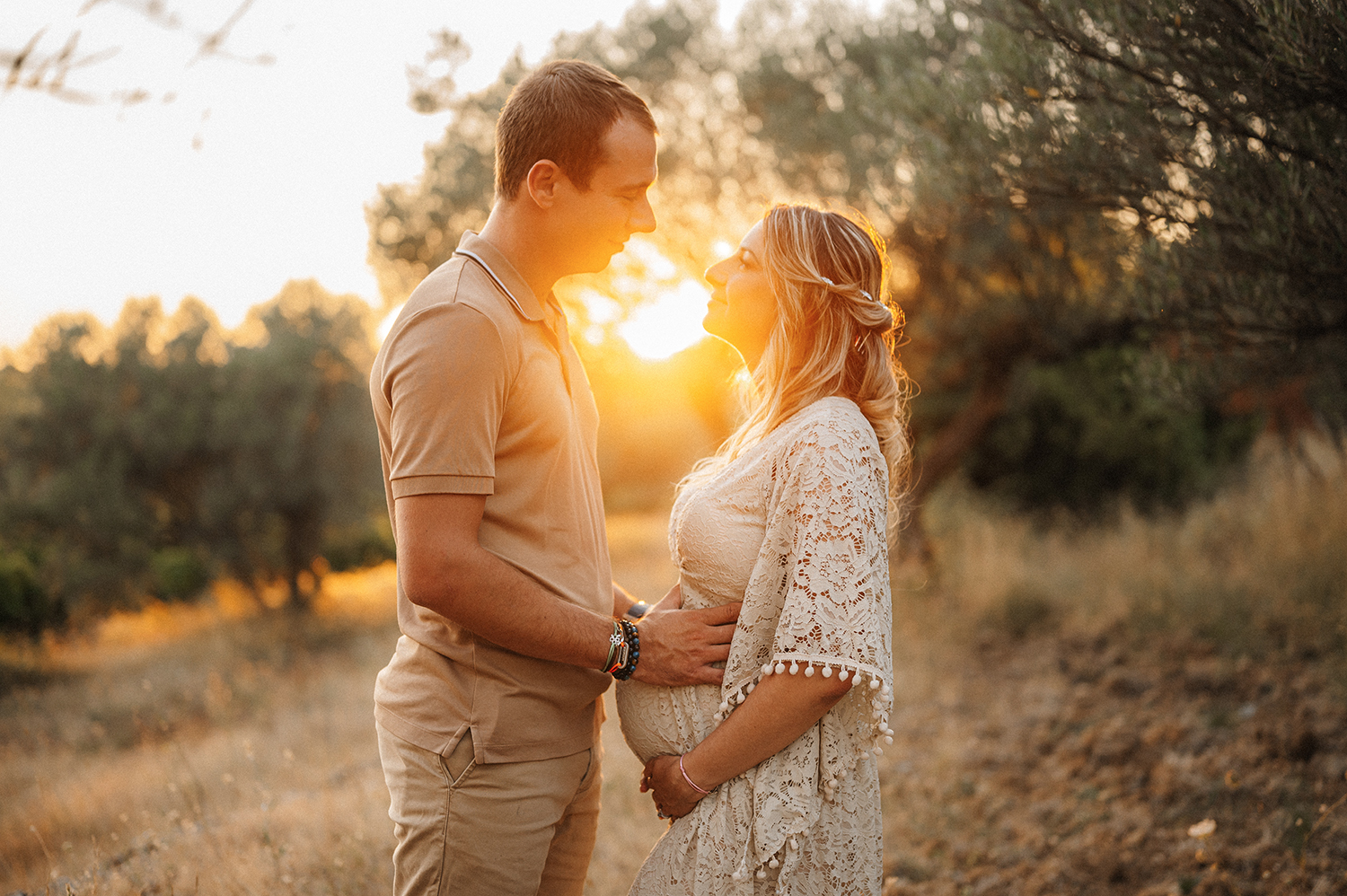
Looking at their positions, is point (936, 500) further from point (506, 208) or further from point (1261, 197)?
point (506, 208)

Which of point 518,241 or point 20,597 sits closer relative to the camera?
point 518,241

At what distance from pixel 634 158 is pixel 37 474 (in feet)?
51.4

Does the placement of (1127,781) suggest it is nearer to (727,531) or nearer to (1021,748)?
(1021,748)

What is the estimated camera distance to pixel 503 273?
1.94m

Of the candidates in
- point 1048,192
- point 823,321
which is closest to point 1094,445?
point 1048,192

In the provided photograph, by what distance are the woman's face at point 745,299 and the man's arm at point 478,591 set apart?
2.95 ft

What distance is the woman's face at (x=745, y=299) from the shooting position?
7.23 ft

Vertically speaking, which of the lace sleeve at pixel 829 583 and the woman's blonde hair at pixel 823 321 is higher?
the woman's blonde hair at pixel 823 321

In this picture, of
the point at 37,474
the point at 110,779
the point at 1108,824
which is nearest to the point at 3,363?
the point at 37,474

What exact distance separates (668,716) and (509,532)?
620mm

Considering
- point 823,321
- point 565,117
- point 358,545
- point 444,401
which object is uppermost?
point 565,117

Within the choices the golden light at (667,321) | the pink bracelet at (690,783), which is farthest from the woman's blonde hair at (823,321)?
the golden light at (667,321)

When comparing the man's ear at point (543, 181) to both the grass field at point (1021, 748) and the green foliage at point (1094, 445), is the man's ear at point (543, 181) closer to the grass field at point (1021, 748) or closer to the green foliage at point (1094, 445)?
the grass field at point (1021, 748)

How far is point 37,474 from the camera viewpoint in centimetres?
1334
